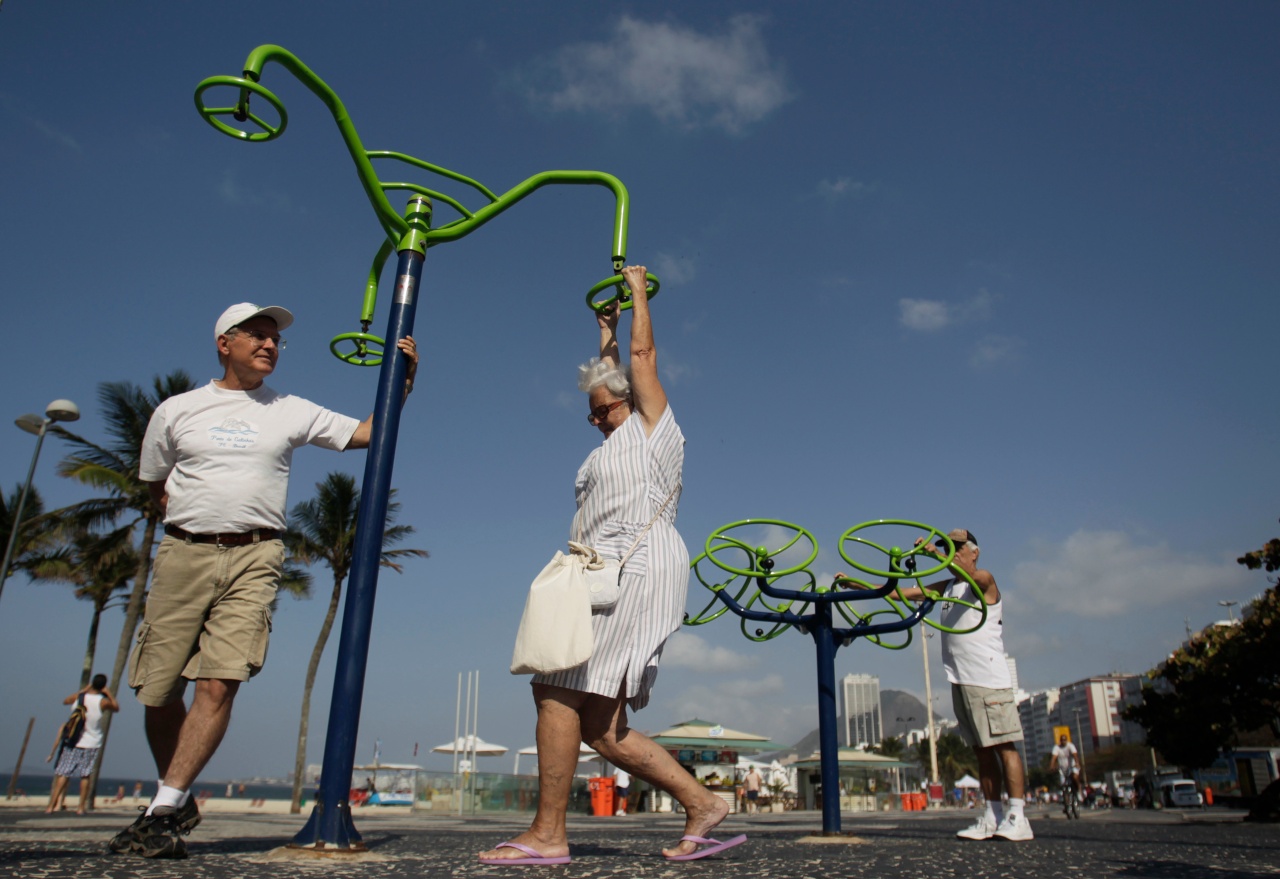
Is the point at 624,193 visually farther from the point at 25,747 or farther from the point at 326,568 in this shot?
the point at 25,747

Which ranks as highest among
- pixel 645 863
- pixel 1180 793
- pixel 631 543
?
pixel 631 543

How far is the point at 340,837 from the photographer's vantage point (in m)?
2.63

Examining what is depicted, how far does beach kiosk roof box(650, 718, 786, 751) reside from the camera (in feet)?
87.8

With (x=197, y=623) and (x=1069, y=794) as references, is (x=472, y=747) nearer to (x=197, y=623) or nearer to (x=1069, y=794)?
(x=1069, y=794)

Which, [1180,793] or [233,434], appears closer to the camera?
[233,434]

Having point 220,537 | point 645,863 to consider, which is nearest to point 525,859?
point 645,863

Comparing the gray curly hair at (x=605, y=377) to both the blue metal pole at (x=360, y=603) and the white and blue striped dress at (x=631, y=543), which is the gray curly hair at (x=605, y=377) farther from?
the blue metal pole at (x=360, y=603)

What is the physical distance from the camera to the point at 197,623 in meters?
2.93

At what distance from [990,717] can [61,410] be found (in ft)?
54.1

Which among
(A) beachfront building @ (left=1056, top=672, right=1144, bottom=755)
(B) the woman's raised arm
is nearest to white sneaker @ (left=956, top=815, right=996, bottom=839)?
(B) the woman's raised arm

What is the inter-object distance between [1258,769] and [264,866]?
208 ft

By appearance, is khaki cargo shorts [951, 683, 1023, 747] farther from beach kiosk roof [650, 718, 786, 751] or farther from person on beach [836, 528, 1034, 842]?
beach kiosk roof [650, 718, 786, 751]

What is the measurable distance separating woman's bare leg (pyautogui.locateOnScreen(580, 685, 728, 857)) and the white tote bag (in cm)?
30

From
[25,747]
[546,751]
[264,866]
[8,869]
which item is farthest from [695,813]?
[25,747]
